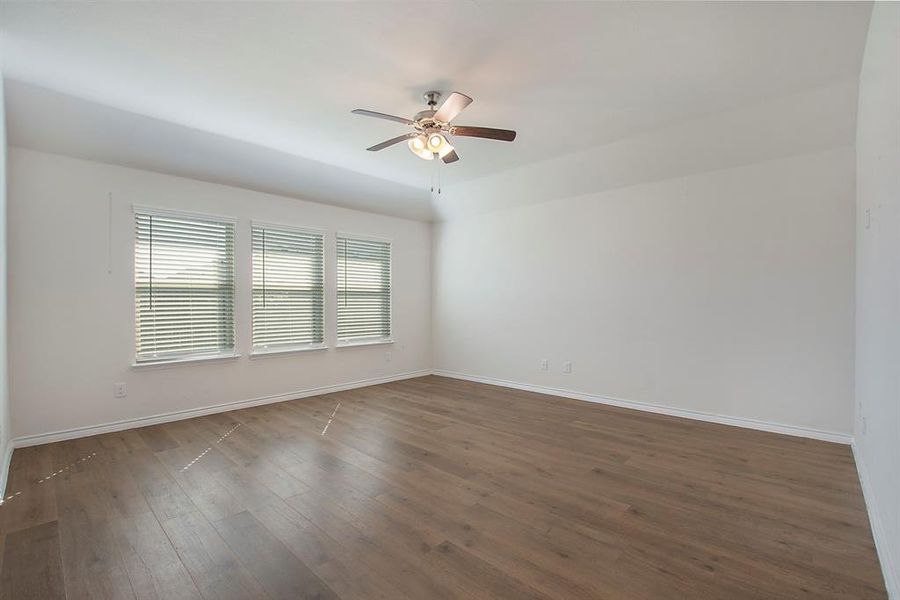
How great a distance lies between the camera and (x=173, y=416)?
417 centimetres

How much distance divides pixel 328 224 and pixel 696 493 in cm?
480

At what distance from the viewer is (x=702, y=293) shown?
4.20m

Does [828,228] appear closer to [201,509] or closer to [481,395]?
[481,395]

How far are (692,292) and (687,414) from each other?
1264 millimetres

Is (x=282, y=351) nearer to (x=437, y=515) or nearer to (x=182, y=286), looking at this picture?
(x=182, y=286)

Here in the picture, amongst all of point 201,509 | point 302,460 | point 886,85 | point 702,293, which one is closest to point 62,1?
point 201,509

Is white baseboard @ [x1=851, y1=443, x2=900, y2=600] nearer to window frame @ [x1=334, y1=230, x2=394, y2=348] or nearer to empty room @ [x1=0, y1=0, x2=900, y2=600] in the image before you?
empty room @ [x1=0, y1=0, x2=900, y2=600]

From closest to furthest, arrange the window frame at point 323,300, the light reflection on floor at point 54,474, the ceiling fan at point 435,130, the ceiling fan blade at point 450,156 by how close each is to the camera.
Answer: the light reflection on floor at point 54,474, the ceiling fan at point 435,130, the ceiling fan blade at point 450,156, the window frame at point 323,300

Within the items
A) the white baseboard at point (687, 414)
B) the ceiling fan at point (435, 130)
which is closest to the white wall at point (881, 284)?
the white baseboard at point (687, 414)

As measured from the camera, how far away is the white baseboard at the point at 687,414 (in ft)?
11.7

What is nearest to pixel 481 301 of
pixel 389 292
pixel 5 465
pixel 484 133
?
pixel 389 292

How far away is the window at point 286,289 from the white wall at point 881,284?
16.8ft

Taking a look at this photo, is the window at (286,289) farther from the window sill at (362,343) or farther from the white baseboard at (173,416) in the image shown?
the white baseboard at (173,416)

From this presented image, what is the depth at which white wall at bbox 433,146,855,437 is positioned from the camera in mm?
3570
